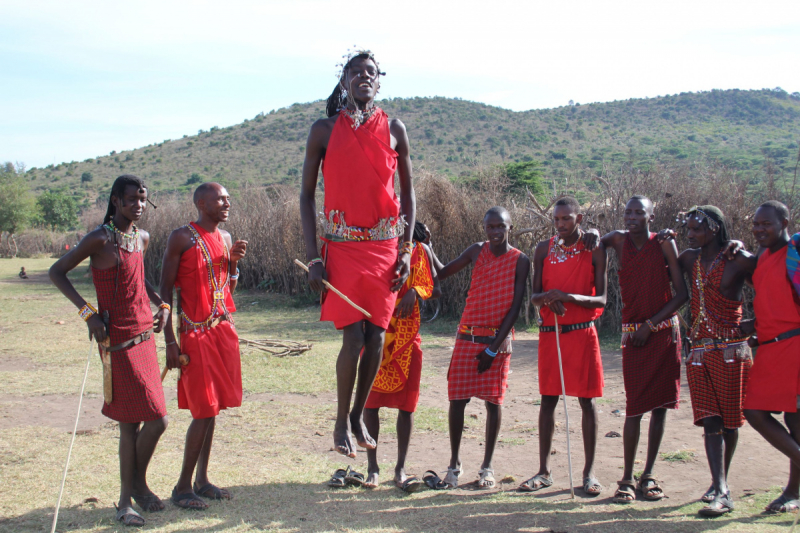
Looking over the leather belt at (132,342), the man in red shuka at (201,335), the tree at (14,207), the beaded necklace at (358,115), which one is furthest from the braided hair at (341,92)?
the tree at (14,207)

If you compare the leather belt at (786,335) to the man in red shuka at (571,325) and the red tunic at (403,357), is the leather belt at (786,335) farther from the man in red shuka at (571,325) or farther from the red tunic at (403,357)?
the red tunic at (403,357)

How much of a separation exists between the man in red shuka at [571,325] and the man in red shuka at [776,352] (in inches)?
37.5

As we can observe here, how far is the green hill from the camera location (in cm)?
4278

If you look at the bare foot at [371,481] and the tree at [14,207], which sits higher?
the tree at [14,207]

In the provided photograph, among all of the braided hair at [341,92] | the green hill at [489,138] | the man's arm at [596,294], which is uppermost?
the green hill at [489,138]

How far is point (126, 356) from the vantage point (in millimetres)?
3916

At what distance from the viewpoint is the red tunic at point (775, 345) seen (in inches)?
150

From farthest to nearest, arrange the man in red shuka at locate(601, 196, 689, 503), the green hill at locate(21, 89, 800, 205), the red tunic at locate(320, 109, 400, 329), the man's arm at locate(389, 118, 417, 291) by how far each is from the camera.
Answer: the green hill at locate(21, 89, 800, 205) → the man in red shuka at locate(601, 196, 689, 503) → the man's arm at locate(389, 118, 417, 291) → the red tunic at locate(320, 109, 400, 329)

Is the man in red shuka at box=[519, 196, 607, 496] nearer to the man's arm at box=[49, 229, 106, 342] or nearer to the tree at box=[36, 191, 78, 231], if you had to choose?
the man's arm at box=[49, 229, 106, 342]

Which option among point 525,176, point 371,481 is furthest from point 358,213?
point 525,176

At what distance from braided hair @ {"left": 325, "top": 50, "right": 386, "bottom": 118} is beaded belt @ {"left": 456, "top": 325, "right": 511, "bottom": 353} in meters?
1.74

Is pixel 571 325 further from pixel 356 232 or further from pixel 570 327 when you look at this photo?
pixel 356 232

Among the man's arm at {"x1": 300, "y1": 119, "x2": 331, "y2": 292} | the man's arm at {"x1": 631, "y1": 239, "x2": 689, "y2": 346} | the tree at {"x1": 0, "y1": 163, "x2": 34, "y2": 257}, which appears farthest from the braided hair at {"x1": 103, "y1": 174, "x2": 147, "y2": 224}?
the tree at {"x1": 0, "y1": 163, "x2": 34, "y2": 257}

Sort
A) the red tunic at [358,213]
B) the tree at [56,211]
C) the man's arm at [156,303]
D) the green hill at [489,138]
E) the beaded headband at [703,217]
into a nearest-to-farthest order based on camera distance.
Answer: the red tunic at [358,213] → the man's arm at [156,303] → the beaded headband at [703,217] → the green hill at [489,138] → the tree at [56,211]
